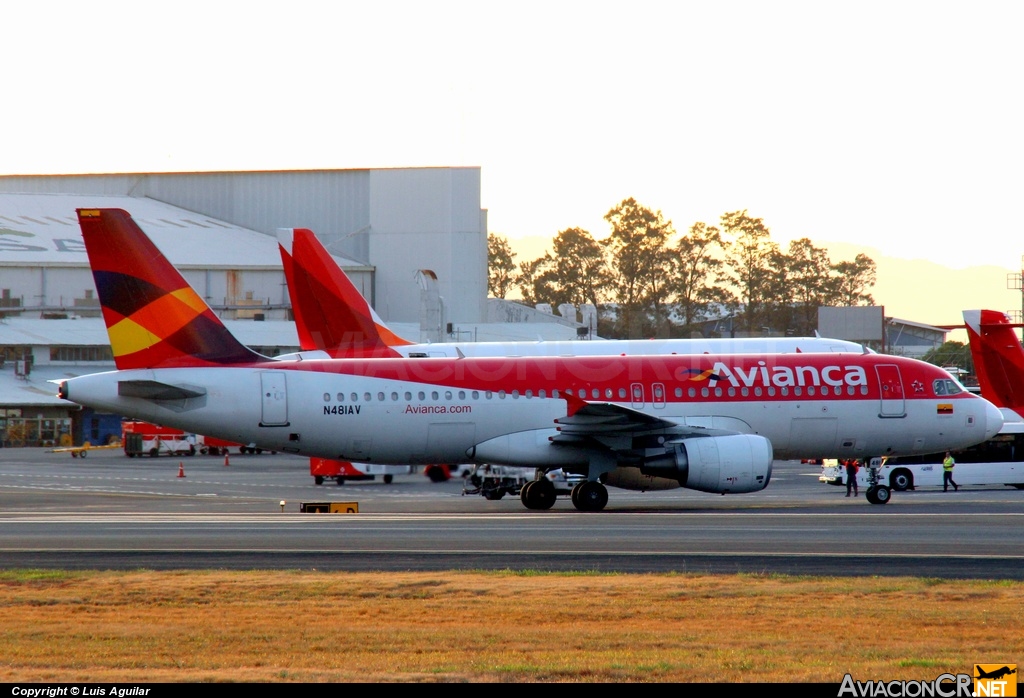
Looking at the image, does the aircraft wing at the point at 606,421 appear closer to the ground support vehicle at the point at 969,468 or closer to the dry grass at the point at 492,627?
the dry grass at the point at 492,627

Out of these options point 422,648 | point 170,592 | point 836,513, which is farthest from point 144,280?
point 422,648

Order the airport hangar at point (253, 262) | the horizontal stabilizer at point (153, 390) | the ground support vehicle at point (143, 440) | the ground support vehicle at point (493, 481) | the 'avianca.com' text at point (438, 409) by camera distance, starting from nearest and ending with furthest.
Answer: the horizontal stabilizer at point (153, 390), the 'avianca.com' text at point (438, 409), the ground support vehicle at point (493, 481), the ground support vehicle at point (143, 440), the airport hangar at point (253, 262)

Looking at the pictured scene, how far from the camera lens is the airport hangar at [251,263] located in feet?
250

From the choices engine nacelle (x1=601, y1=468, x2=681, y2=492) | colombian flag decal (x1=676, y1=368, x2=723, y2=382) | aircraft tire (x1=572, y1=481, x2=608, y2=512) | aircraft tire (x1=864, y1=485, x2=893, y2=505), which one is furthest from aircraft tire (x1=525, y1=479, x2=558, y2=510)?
aircraft tire (x1=864, y1=485, x2=893, y2=505)

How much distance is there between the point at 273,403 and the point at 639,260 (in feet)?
300

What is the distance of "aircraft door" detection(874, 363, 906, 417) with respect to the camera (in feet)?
96.5

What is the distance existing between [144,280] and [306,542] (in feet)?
30.6

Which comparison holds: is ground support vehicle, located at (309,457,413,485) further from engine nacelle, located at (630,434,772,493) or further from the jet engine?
engine nacelle, located at (630,434,772,493)

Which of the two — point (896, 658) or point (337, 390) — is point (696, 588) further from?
point (337, 390)

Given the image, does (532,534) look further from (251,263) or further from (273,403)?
(251,263)

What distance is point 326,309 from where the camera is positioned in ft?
122

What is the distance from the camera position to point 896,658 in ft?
35.6

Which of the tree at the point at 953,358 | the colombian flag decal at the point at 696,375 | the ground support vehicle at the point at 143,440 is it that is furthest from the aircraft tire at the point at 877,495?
the tree at the point at 953,358

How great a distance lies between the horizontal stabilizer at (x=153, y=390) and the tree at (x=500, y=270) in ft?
343
